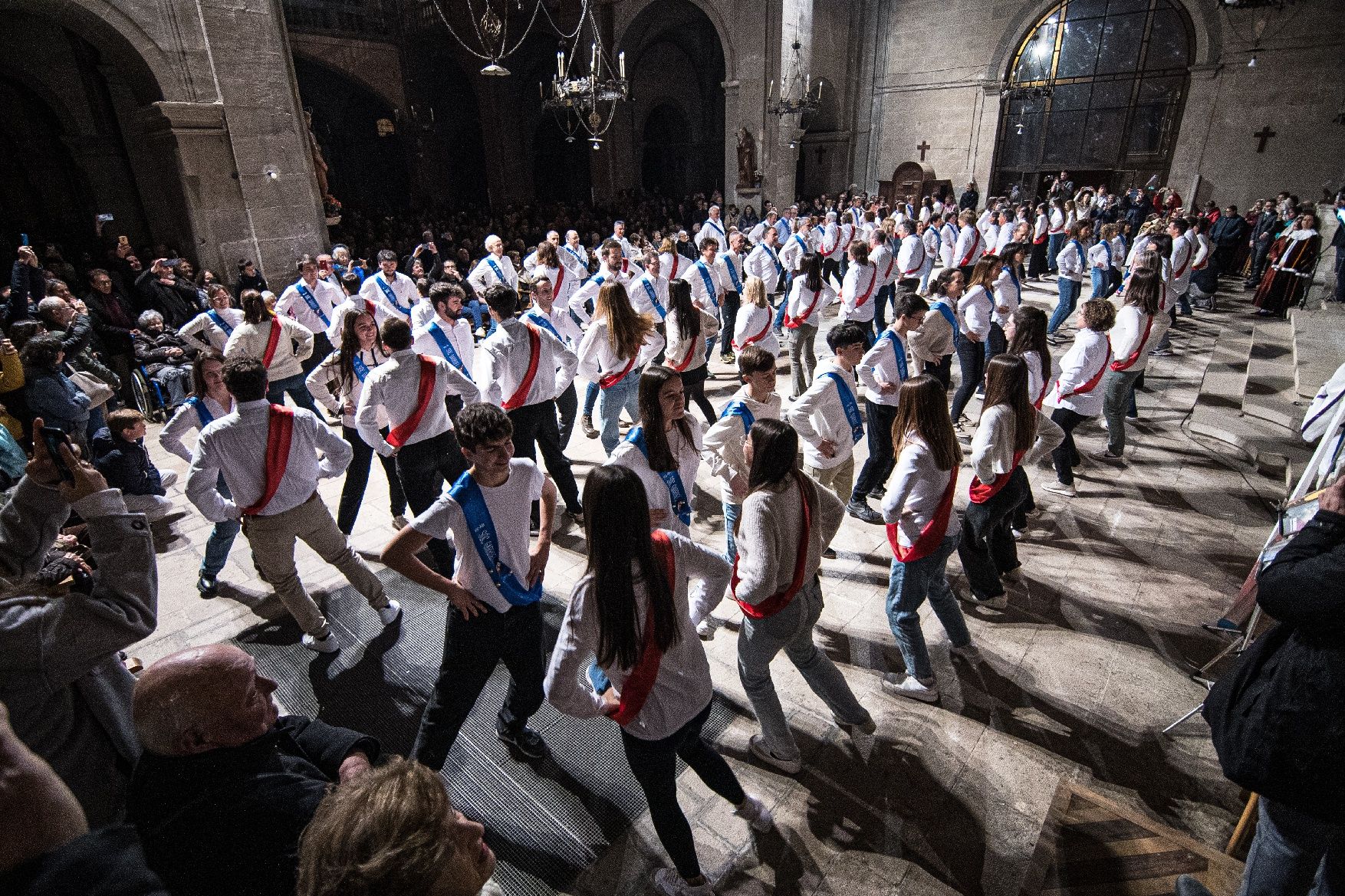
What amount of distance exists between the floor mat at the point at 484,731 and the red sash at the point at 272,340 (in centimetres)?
253

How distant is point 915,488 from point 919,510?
4.2 inches

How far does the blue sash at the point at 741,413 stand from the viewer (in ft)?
12.3

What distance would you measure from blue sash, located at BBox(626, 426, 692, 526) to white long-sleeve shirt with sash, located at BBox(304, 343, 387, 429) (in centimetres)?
242

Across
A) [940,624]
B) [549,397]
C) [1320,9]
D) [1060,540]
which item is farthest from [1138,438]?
[1320,9]

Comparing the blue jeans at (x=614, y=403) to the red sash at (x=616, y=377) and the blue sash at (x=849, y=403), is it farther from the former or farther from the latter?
the blue sash at (x=849, y=403)

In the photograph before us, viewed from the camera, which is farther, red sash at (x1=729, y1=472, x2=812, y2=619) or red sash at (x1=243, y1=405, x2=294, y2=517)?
red sash at (x1=243, y1=405, x2=294, y2=517)

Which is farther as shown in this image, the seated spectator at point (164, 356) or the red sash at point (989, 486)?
the seated spectator at point (164, 356)

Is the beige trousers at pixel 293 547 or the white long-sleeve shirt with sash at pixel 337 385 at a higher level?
the white long-sleeve shirt with sash at pixel 337 385

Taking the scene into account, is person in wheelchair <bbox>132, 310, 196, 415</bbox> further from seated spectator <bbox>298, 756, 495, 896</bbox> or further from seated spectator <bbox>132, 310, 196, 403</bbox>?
seated spectator <bbox>298, 756, 495, 896</bbox>

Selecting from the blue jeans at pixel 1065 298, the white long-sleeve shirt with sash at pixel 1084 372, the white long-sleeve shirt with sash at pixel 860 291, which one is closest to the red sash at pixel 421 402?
the white long-sleeve shirt with sash at pixel 1084 372

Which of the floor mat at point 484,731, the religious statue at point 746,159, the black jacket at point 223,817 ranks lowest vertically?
the floor mat at point 484,731

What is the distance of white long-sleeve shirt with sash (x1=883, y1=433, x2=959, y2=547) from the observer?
3.08 metres

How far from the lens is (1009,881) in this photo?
2.50 m

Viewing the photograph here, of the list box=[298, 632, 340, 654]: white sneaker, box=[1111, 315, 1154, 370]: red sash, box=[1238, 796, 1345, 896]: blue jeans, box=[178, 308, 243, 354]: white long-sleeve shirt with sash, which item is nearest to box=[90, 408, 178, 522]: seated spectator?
box=[298, 632, 340, 654]: white sneaker
